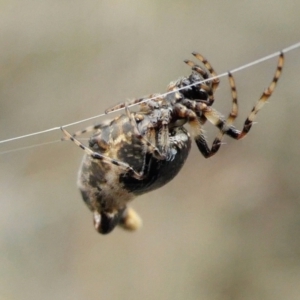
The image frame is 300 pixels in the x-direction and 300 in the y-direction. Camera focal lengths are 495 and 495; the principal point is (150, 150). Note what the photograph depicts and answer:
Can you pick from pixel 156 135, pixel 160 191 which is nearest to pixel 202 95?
pixel 156 135

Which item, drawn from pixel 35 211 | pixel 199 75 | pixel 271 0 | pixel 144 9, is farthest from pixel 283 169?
pixel 199 75

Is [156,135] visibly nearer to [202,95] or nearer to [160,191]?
[202,95]

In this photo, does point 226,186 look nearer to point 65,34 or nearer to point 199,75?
point 65,34

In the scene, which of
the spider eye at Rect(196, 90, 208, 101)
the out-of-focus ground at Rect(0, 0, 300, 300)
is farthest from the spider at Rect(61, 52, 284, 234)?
the out-of-focus ground at Rect(0, 0, 300, 300)

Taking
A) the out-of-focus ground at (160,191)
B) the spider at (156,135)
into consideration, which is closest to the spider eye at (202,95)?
the spider at (156,135)

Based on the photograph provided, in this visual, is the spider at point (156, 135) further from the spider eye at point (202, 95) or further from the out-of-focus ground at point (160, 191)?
the out-of-focus ground at point (160, 191)

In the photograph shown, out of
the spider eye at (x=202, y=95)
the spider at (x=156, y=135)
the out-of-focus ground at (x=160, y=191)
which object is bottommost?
the out-of-focus ground at (x=160, y=191)

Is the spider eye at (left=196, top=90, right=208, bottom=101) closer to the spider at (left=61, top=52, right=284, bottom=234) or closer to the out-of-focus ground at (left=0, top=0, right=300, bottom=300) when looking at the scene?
the spider at (left=61, top=52, right=284, bottom=234)
